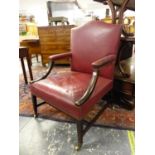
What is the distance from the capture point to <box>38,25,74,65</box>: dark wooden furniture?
3.38 m

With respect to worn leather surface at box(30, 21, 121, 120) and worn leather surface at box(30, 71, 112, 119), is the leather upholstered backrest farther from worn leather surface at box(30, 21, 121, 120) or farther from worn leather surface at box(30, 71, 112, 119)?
worn leather surface at box(30, 71, 112, 119)

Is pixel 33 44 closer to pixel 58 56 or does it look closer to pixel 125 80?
pixel 58 56

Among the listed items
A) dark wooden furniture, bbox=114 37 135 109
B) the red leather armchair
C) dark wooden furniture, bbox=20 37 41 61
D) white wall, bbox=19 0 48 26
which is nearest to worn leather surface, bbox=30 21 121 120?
the red leather armchair

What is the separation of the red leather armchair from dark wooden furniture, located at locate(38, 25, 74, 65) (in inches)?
67.6

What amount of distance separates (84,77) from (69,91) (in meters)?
0.33

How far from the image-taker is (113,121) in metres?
1.58

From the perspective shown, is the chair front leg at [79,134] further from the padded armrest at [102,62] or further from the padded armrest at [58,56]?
the padded armrest at [58,56]
